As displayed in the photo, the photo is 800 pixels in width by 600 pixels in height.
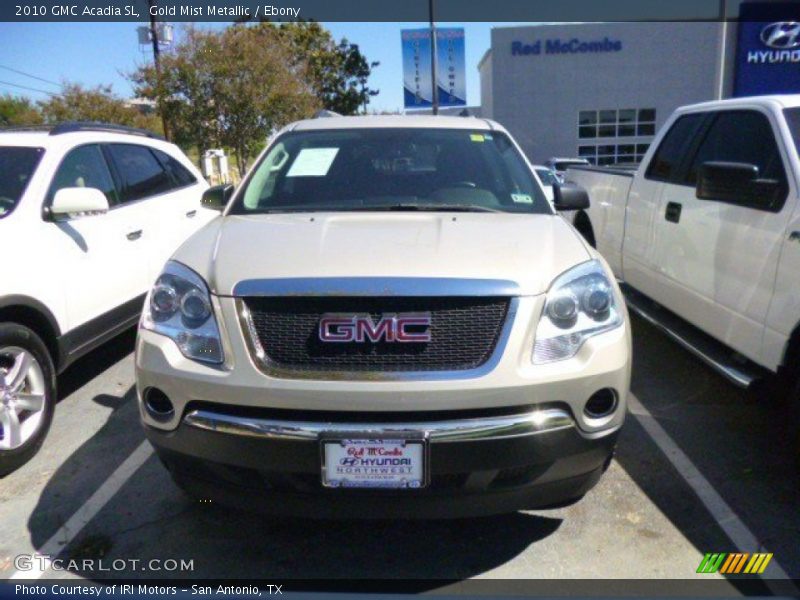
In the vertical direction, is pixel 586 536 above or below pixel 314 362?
below

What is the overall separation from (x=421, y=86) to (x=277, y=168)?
22.9 m

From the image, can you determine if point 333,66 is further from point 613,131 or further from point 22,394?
point 22,394

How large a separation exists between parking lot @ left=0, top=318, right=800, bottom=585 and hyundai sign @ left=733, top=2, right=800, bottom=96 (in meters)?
31.3

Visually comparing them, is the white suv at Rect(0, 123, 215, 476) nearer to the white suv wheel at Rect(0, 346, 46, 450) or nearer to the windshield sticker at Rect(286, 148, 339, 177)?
the white suv wheel at Rect(0, 346, 46, 450)

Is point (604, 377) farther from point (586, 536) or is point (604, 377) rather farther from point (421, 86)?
point (421, 86)

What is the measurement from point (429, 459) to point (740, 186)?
240 cm

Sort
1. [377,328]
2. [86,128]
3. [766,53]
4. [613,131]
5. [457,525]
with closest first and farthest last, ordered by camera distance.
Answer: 1. [377,328]
2. [457,525]
3. [86,128]
4. [766,53]
5. [613,131]

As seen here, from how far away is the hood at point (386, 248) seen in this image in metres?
2.63

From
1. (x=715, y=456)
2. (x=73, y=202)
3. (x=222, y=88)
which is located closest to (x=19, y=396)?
(x=73, y=202)

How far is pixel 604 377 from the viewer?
2570 mm

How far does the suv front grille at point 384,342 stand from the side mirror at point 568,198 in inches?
75.1

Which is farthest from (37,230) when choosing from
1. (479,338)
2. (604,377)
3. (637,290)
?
(637,290)

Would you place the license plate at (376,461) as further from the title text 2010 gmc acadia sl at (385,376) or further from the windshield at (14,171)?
the windshield at (14,171)

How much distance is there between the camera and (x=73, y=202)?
4180 millimetres
